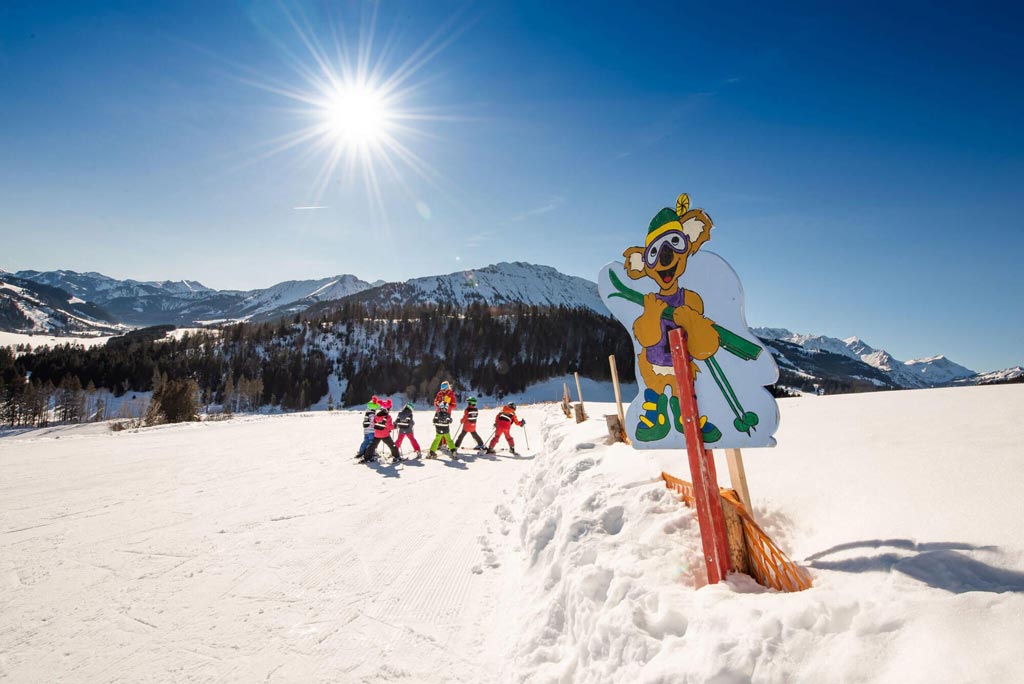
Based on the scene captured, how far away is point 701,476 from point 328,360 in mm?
102906

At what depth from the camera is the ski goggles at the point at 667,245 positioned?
3.56 m

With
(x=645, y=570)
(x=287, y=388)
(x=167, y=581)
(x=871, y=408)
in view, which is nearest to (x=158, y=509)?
(x=167, y=581)

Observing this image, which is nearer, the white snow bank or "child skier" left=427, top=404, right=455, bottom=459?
the white snow bank

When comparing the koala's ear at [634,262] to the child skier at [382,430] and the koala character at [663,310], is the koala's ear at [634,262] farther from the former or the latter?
the child skier at [382,430]

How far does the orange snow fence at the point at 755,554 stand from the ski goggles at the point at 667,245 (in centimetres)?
206

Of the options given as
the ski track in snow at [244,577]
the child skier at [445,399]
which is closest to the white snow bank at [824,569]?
the ski track in snow at [244,577]

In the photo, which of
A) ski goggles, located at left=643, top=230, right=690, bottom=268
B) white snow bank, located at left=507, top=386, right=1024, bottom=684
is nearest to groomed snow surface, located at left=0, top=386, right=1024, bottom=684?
white snow bank, located at left=507, top=386, right=1024, bottom=684

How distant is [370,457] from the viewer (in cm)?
1229

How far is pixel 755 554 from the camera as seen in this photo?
9.37 feet

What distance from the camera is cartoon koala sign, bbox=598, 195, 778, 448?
3273 mm

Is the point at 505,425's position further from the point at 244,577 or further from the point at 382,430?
the point at 244,577

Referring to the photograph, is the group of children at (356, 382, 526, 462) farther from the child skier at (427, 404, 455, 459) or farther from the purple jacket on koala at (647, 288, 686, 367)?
the purple jacket on koala at (647, 288, 686, 367)

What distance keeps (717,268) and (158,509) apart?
32.8ft

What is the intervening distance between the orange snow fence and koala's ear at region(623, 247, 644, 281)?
202 centimetres
